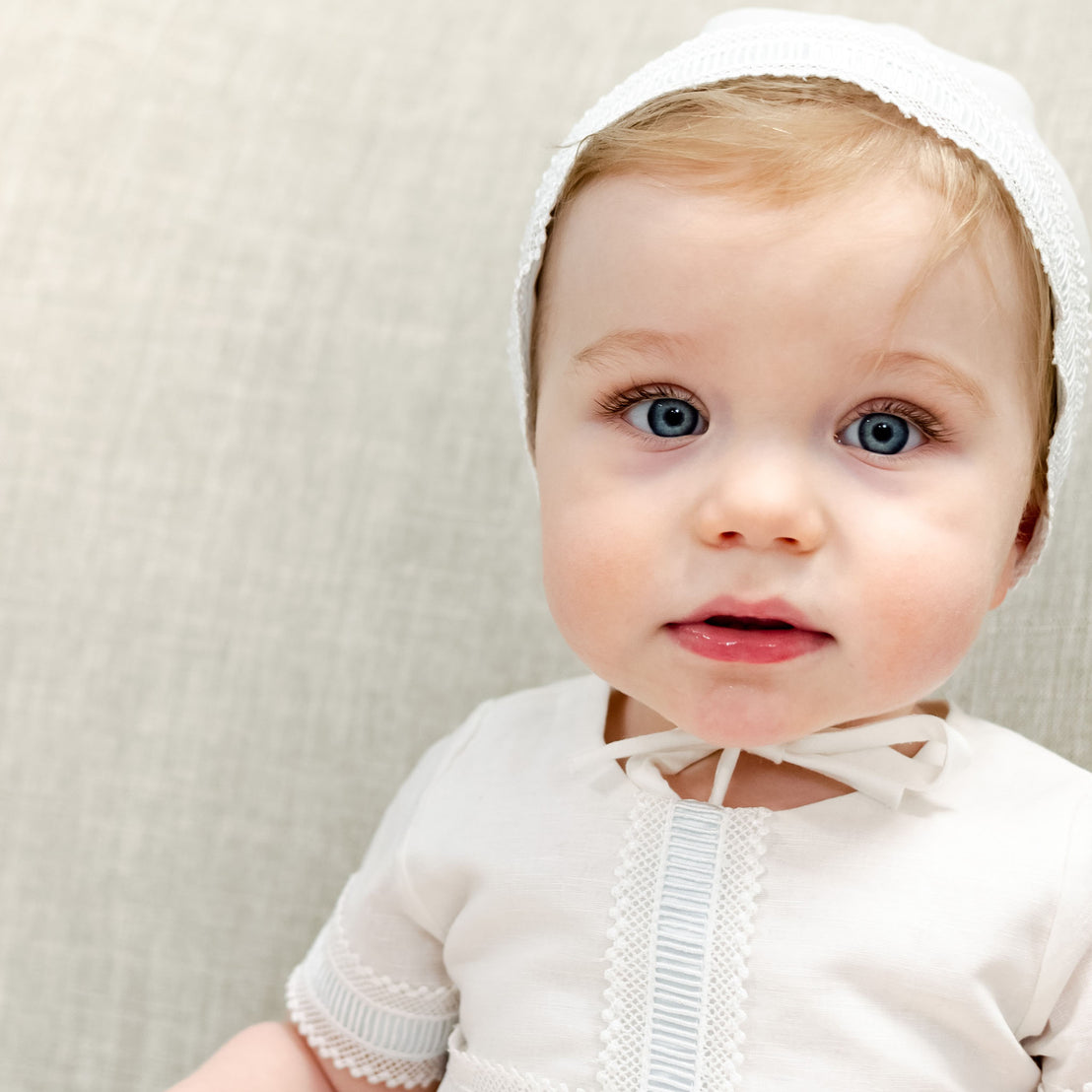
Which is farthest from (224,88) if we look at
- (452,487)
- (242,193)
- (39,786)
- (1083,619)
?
(1083,619)

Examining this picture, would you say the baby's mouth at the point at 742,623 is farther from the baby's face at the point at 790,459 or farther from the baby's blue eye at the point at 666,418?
the baby's blue eye at the point at 666,418

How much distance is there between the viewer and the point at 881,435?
0.77 m

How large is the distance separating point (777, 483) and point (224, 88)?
0.76m

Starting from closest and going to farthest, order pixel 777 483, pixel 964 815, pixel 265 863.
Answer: pixel 777 483
pixel 964 815
pixel 265 863

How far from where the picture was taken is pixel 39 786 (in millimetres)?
1160

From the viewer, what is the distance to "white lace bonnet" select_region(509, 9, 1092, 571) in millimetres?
781

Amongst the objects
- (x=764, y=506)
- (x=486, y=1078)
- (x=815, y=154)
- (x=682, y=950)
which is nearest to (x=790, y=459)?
(x=764, y=506)

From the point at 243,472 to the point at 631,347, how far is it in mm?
510

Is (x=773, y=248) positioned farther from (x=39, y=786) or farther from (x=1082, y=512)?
(x=39, y=786)

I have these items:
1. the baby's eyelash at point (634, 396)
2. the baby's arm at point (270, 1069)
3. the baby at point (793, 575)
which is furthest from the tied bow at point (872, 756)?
the baby's arm at point (270, 1069)

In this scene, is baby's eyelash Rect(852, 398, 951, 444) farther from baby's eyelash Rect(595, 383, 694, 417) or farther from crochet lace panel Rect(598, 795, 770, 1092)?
crochet lace panel Rect(598, 795, 770, 1092)

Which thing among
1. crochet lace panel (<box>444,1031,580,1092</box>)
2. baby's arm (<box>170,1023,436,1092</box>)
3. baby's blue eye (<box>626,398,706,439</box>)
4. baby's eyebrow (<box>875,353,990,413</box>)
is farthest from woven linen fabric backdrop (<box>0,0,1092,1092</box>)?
baby's eyebrow (<box>875,353,990,413</box>)

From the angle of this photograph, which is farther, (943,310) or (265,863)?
(265,863)

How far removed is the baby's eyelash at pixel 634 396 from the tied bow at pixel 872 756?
208 millimetres
